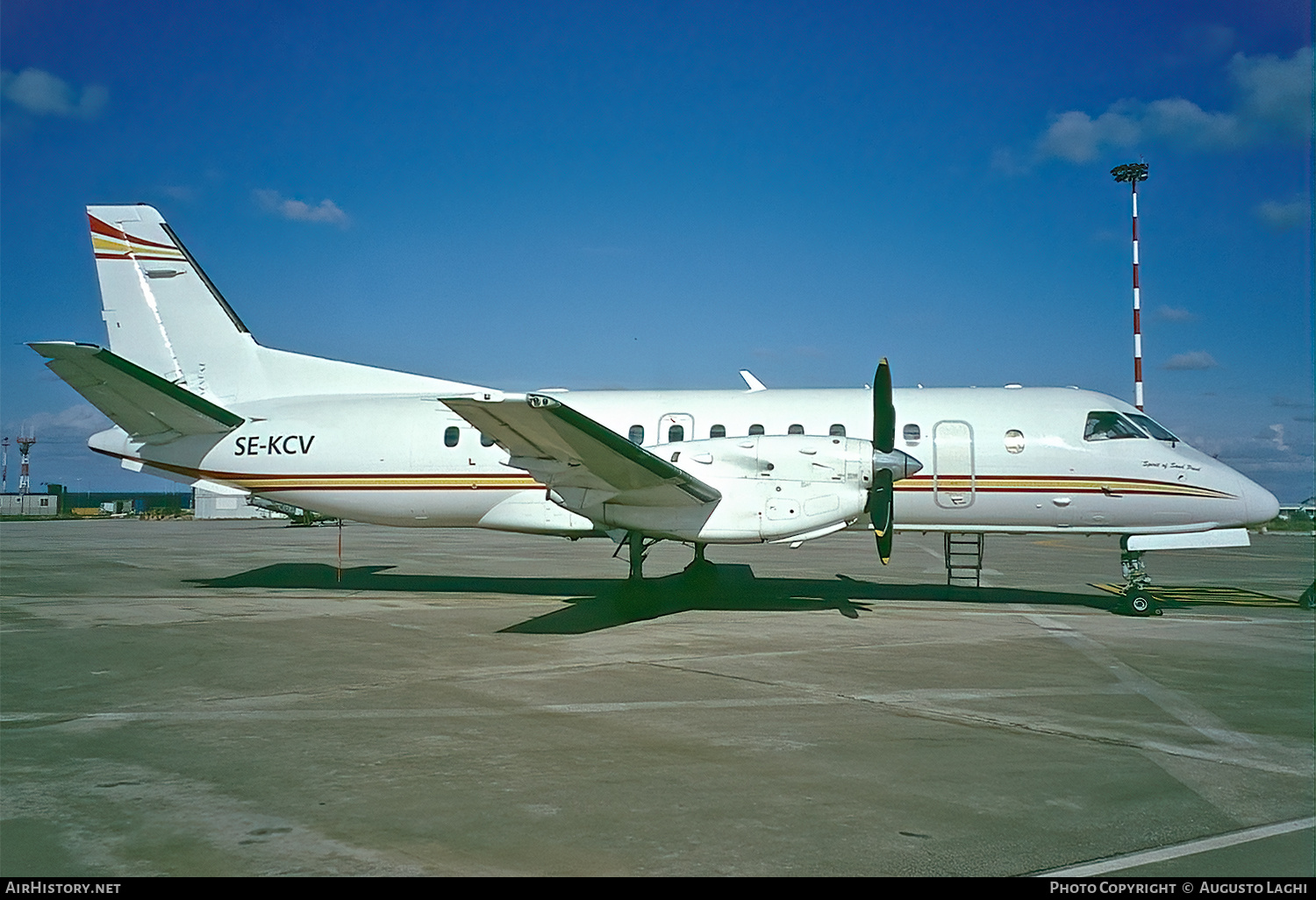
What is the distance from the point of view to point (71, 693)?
7.82 m

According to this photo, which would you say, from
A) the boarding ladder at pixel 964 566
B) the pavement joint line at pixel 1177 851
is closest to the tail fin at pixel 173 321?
the boarding ladder at pixel 964 566

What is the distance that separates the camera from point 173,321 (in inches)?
639

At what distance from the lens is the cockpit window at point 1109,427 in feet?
46.8

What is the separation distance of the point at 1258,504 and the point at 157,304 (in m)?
18.6

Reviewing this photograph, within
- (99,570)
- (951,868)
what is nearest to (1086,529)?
(951,868)

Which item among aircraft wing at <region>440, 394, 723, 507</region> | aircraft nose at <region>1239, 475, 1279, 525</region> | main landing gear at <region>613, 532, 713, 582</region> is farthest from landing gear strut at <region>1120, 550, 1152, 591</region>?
aircraft wing at <region>440, 394, 723, 507</region>

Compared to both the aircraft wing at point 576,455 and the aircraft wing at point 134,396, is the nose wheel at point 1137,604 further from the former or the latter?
the aircraft wing at point 134,396

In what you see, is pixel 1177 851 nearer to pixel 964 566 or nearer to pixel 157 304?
pixel 964 566

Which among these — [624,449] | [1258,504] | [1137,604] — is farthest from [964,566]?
[624,449]

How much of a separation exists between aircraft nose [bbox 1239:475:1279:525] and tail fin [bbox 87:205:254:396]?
17.1 metres

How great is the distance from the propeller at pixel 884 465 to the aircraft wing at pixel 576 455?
88.7 inches

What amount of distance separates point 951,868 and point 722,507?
28.8 ft

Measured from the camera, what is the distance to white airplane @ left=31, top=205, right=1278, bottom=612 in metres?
12.8

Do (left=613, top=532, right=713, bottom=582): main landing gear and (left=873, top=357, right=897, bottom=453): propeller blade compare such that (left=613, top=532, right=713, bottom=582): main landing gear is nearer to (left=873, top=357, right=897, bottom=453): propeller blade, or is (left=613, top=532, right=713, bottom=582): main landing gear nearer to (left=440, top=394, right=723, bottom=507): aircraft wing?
(left=440, top=394, right=723, bottom=507): aircraft wing
